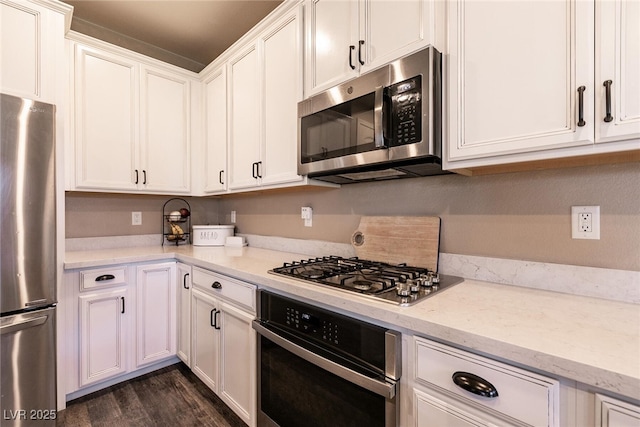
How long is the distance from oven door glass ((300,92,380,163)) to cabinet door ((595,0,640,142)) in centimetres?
71

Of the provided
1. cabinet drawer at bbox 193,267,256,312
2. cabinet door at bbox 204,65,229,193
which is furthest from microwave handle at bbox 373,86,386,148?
cabinet door at bbox 204,65,229,193

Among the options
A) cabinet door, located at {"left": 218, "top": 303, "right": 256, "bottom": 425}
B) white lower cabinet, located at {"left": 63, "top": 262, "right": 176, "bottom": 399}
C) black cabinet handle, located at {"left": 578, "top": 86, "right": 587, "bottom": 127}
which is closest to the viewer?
black cabinet handle, located at {"left": 578, "top": 86, "right": 587, "bottom": 127}

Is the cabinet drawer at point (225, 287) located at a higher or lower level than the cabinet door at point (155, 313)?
higher

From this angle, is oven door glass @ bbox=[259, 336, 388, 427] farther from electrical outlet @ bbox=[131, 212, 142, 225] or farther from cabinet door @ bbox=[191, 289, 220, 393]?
electrical outlet @ bbox=[131, 212, 142, 225]

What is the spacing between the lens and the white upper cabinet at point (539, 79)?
2.72 ft

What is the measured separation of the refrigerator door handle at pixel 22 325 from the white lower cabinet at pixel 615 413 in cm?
223

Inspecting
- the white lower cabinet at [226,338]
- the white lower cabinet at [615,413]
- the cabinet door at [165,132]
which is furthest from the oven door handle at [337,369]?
the cabinet door at [165,132]

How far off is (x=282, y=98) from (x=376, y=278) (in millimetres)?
1241

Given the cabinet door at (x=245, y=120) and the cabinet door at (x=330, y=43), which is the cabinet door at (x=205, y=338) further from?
the cabinet door at (x=330, y=43)

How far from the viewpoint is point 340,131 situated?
1491 mm

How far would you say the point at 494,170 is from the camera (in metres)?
1.24

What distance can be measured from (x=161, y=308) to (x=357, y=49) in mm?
2123

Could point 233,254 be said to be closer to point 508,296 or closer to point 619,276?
point 508,296

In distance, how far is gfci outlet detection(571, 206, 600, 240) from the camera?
3.52ft
